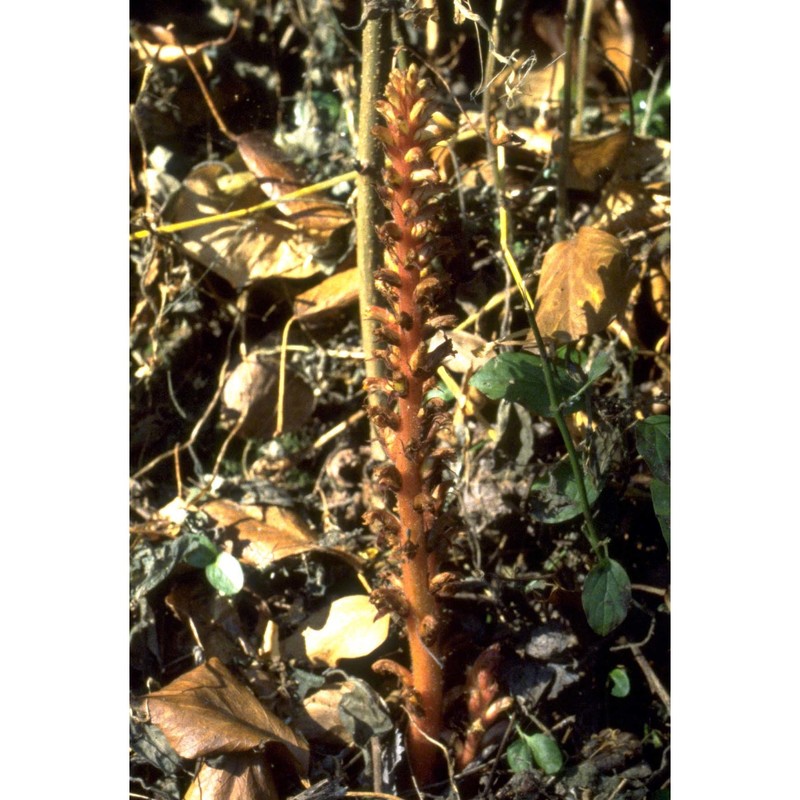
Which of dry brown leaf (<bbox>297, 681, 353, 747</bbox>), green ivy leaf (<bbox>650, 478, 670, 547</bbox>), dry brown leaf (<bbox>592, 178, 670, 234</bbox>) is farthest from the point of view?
dry brown leaf (<bbox>592, 178, 670, 234</bbox>)

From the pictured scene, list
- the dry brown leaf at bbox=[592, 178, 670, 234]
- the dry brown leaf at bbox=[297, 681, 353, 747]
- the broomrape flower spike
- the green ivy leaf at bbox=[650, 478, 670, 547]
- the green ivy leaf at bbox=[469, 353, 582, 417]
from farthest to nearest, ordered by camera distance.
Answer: the dry brown leaf at bbox=[592, 178, 670, 234], the dry brown leaf at bbox=[297, 681, 353, 747], the green ivy leaf at bbox=[469, 353, 582, 417], the green ivy leaf at bbox=[650, 478, 670, 547], the broomrape flower spike

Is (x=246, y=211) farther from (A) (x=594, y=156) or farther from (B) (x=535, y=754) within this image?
(B) (x=535, y=754)

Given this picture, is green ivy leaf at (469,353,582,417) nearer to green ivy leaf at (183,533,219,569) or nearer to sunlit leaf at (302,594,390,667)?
sunlit leaf at (302,594,390,667)

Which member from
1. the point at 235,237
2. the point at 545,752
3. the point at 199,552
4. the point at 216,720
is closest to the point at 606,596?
the point at 545,752

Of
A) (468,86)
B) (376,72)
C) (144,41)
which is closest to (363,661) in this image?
(376,72)

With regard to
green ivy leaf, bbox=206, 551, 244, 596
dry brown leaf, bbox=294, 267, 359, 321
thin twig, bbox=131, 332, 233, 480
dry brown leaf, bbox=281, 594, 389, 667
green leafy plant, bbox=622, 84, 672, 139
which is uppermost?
green leafy plant, bbox=622, 84, 672, 139

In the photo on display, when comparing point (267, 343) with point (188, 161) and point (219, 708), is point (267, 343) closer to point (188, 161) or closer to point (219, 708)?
point (188, 161)

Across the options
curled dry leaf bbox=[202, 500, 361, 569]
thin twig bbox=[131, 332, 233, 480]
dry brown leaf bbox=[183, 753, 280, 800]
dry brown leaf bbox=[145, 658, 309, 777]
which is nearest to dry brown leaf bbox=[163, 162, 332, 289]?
thin twig bbox=[131, 332, 233, 480]
